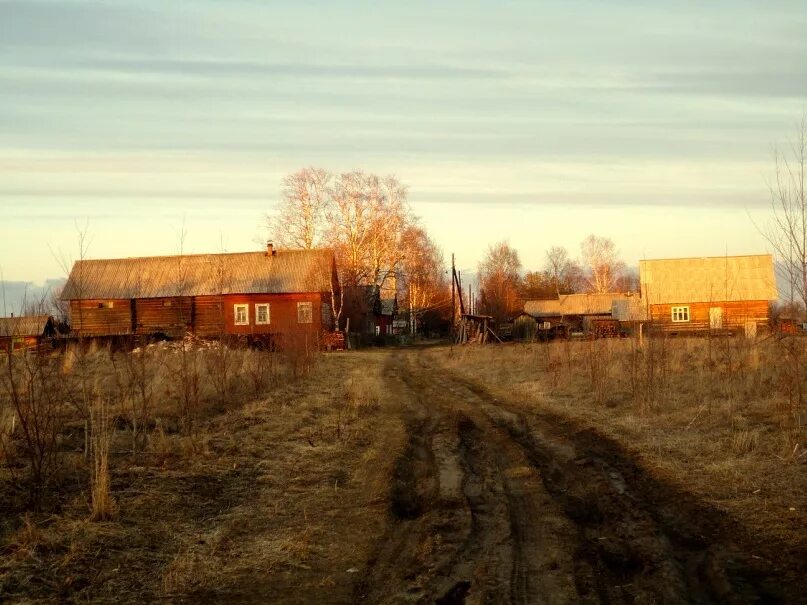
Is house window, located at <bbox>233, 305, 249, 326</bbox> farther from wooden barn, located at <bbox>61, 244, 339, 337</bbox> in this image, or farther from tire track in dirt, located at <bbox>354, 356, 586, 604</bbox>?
tire track in dirt, located at <bbox>354, 356, 586, 604</bbox>

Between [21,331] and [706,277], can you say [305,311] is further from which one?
[21,331]

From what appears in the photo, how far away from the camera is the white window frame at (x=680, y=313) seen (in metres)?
47.6

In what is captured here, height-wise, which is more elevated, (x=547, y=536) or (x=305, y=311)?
(x=305, y=311)

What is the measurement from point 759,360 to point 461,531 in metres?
13.3

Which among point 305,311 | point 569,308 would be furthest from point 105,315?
point 569,308

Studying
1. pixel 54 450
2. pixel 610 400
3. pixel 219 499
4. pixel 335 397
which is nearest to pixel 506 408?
pixel 610 400

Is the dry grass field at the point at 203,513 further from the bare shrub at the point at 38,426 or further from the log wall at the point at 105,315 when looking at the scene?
the log wall at the point at 105,315

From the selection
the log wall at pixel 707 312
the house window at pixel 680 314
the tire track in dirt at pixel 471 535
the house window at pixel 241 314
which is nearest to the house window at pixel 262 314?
the house window at pixel 241 314

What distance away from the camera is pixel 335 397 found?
51.5 feet

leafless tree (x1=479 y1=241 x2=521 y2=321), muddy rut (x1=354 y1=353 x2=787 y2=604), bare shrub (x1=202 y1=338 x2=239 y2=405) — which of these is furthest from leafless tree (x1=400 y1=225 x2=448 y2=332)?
muddy rut (x1=354 y1=353 x2=787 y2=604)

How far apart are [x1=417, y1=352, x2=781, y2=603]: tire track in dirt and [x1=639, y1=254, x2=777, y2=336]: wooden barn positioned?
3919 centimetres

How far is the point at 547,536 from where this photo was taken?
574 cm

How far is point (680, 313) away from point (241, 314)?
28.6 m

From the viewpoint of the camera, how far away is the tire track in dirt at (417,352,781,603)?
4520 mm
